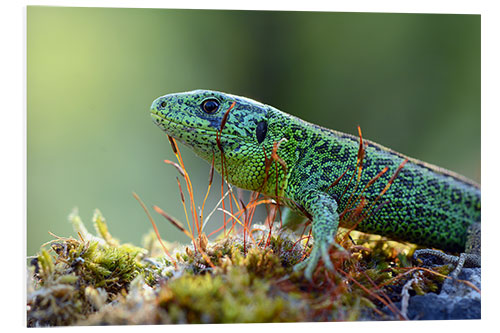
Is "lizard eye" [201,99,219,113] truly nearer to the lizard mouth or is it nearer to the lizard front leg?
the lizard mouth

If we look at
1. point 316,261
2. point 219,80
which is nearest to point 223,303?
point 316,261

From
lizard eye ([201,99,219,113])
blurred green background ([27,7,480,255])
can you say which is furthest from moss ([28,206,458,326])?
blurred green background ([27,7,480,255])

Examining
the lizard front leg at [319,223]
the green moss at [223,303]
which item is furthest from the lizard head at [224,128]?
the green moss at [223,303]

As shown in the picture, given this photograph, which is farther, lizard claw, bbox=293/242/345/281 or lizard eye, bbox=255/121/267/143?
lizard eye, bbox=255/121/267/143

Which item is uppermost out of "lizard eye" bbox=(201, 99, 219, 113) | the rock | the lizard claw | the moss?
"lizard eye" bbox=(201, 99, 219, 113)

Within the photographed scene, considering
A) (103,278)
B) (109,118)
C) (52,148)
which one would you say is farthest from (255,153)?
(109,118)

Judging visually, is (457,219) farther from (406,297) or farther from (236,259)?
(236,259)
